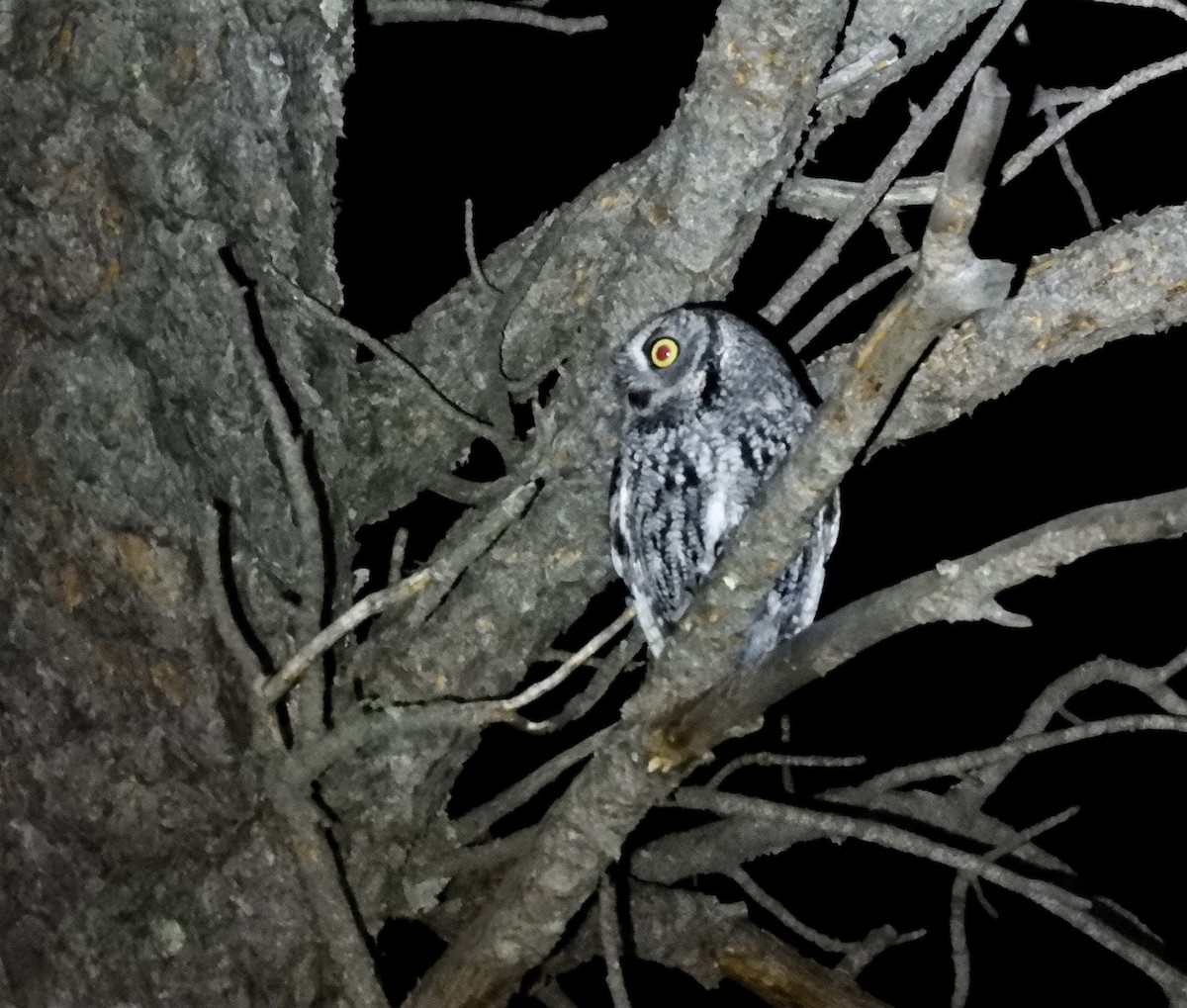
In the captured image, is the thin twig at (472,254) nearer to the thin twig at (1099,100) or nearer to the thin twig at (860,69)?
the thin twig at (860,69)

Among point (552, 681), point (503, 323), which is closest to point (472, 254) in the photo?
point (503, 323)

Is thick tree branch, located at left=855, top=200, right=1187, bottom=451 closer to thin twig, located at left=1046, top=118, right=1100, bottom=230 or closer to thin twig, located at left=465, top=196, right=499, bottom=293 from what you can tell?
thin twig, located at left=1046, top=118, right=1100, bottom=230

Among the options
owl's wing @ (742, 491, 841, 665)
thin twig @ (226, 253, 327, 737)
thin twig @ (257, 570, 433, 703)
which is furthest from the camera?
owl's wing @ (742, 491, 841, 665)

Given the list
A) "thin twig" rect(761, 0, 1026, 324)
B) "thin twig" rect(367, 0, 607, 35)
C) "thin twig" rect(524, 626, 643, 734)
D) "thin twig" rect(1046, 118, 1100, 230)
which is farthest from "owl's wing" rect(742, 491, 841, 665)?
"thin twig" rect(367, 0, 607, 35)

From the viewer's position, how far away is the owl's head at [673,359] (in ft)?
7.25

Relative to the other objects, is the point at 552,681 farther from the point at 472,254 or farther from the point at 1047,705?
the point at 1047,705

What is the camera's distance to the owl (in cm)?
238

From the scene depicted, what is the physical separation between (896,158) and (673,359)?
61 centimetres

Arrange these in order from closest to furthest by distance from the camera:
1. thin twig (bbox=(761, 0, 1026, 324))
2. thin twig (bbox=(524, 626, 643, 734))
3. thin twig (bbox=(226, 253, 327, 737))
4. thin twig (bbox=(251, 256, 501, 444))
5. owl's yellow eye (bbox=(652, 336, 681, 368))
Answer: thin twig (bbox=(226, 253, 327, 737)) → thin twig (bbox=(761, 0, 1026, 324)) → thin twig (bbox=(251, 256, 501, 444)) → thin twig (bbox=(524, 626, 643, 734)) → owl's yellow eye (bbox=(652, 336, 681, 368))

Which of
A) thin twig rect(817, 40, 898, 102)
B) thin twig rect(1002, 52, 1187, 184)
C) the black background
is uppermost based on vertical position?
thin twig rect(817, 40, 898, 102)

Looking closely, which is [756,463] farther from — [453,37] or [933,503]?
[453,37]

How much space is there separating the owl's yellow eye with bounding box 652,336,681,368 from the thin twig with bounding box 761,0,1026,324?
0.22 meters

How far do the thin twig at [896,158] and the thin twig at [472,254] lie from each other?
1.85 feet

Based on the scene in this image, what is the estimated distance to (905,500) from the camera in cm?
646
